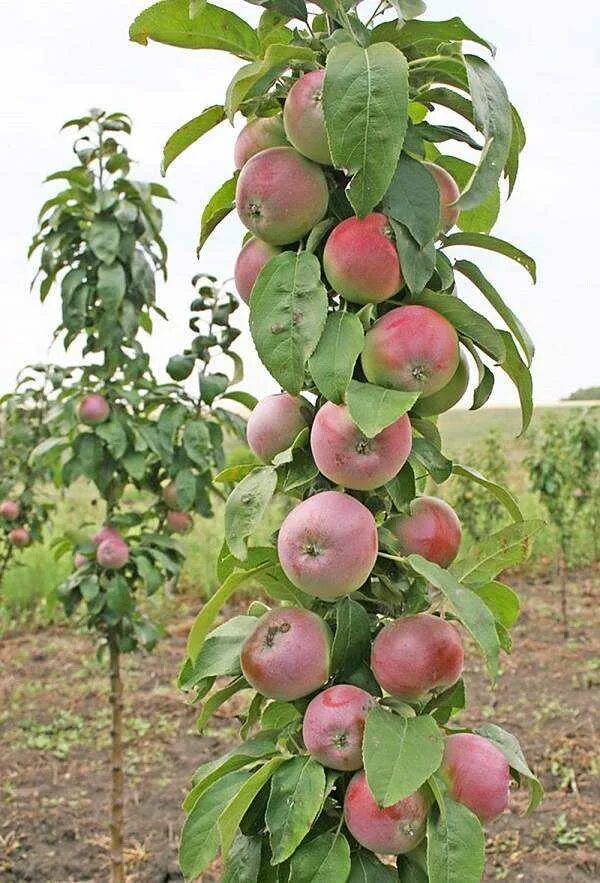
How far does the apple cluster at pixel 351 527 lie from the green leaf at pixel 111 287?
1.90 m

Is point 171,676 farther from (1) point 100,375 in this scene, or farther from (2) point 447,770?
(2) point 447,770

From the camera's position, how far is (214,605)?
1117 millimetres

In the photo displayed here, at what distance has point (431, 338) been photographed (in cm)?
100

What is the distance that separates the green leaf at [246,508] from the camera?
3.61ft

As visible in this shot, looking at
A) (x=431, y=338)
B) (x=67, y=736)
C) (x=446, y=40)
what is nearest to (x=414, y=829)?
(x=431, y=338)

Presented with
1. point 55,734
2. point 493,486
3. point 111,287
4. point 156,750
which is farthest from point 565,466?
point 493,486

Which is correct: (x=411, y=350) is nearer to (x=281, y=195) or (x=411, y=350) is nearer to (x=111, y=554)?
(x=281, y=195)

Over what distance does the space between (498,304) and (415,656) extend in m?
0.44

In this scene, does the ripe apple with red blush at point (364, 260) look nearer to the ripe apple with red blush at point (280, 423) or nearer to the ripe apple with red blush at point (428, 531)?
the ripe apple with red blush at point (280, 423)

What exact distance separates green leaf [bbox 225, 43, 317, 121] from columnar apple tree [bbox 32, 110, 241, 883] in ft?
6.38

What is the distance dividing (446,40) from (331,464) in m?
0.52

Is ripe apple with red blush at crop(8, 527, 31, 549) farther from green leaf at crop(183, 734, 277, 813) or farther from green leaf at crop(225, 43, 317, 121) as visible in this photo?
green leaf at crop(225, 43, 317, 121)

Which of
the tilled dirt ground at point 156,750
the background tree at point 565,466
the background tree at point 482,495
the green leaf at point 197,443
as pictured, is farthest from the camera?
the background tree at point 482,495

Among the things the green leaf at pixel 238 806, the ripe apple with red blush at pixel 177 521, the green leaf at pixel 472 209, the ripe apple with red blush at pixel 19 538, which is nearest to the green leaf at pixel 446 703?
the green leaf at pixel 238 806
